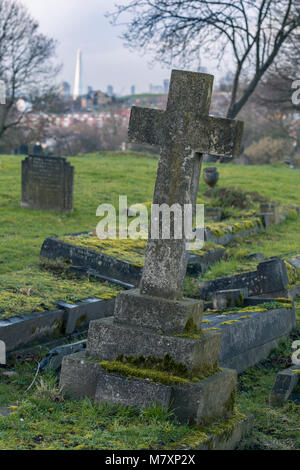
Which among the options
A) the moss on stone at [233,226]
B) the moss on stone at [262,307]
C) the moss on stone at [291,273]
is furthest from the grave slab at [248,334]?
the moss on stone at [233,226]

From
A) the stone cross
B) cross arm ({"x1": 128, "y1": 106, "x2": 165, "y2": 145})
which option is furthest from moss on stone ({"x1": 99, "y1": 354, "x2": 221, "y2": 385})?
cross arm ({"x1": 128, "y1": 106, "x2": 165, "y2": 145})

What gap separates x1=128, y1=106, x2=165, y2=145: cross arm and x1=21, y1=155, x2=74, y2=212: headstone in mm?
10058

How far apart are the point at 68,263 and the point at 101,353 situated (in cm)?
474

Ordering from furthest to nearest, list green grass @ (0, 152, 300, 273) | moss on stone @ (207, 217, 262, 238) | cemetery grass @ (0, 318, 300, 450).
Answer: moss on stone @ (207, 217, 262, 238) < green grass @ (0, 152, 300, 273) < cemetery grass @ (0, 318, 300, 450)

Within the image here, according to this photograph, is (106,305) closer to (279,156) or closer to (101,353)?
(101,353)

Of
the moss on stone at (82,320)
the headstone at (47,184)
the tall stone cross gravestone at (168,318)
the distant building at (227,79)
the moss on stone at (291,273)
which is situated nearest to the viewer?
the tall stone cross gravestone at (168,318)

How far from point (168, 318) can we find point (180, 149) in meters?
1.43

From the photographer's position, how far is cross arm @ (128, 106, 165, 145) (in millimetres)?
5359

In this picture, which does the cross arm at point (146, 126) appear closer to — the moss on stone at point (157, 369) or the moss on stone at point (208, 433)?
the moss on stone at point (157, 369)

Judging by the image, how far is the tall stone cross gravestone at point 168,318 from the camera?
492 centimetres

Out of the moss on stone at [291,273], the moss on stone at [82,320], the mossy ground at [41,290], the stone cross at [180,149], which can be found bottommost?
the moss on stone at [82,320]

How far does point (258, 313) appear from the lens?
24.9 feet

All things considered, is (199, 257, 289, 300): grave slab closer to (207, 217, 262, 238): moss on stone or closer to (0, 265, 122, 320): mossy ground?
(0, 265, 122, 320): mossy ground

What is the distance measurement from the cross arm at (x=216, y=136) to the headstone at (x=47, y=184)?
34.5 feet
